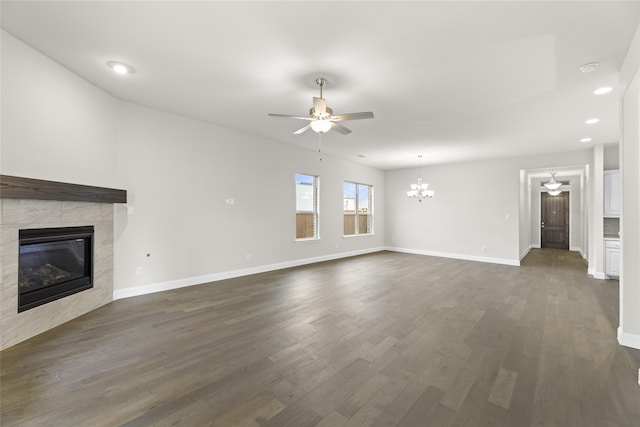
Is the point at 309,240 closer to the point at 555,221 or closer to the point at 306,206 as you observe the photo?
the point at 306,206

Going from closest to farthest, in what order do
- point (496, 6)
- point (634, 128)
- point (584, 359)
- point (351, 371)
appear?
point (496, 6)
point (351, 371)
point (584, 359)
point (634, 128)

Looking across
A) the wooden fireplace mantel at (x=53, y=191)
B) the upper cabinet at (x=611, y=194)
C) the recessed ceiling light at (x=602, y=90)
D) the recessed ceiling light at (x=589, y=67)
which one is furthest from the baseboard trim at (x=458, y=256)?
the wooden fireplace mantel at (x=53, y=191)

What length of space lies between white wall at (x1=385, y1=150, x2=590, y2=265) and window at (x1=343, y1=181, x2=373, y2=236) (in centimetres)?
82

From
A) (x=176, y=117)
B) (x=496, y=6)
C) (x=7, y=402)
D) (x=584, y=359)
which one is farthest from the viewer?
(x=176, y=117)

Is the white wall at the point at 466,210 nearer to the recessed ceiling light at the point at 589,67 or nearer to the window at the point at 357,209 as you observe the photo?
the window at the point at 357,209

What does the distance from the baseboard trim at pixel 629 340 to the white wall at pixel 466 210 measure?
476 cm

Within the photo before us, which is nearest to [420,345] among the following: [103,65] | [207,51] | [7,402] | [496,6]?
[496,6]

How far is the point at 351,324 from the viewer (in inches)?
126

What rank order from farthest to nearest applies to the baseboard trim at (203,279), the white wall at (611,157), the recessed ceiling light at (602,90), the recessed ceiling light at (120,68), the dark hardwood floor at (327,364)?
the white wall at (611,157) → the baseboard trim at (203,279) → the recessed ceiling light at (602,90) → the recessed ceiling light at (120,68) → the dark hardwood floor at (327,364)

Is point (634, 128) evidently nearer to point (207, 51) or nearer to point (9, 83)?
point (207, 51)

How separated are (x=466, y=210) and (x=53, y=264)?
29.2ft

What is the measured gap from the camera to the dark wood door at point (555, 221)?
10.2m

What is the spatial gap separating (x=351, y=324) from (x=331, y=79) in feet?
9.51

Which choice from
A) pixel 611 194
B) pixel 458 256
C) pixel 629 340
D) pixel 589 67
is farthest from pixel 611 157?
pixel 629 340
